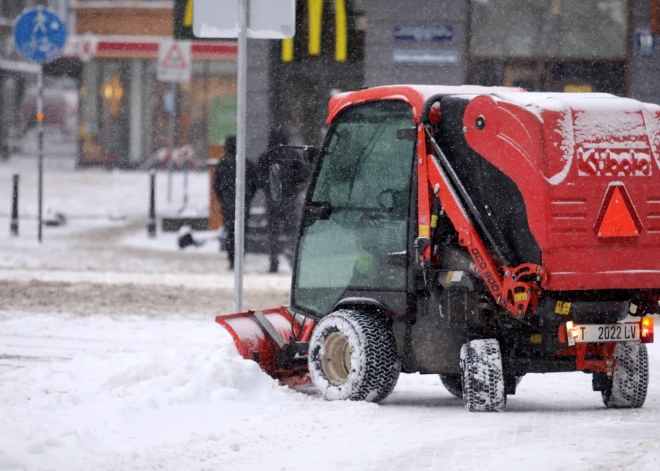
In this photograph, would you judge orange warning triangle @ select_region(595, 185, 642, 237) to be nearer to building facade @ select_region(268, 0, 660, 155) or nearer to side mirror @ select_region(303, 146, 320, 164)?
side mirror @ select_region(303, 146, 320, 164)

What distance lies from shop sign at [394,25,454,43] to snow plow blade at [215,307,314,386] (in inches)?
461

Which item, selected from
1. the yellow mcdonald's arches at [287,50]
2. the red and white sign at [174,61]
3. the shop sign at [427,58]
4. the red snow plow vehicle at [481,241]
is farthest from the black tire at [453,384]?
the red and white sign at [174,61]

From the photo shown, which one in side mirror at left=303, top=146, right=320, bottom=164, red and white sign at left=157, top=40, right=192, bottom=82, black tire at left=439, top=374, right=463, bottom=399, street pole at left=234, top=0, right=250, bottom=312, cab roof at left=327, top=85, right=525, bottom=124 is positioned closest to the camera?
cab roof at left=327, top=85, right=525, bottom=124

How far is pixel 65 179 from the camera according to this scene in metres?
35.6

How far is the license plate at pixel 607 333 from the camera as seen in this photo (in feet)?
24.7

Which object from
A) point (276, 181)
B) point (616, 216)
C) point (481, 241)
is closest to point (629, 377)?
point (616, 216)

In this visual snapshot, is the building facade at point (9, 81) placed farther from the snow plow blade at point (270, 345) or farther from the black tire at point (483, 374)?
the black tire at point (483, 374)

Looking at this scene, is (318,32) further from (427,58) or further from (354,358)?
(354,358)

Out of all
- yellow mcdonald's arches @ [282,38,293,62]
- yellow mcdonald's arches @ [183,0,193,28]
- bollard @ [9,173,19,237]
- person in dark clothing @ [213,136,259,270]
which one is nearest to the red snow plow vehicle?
person in dark clothing @ [213,136,259,270]

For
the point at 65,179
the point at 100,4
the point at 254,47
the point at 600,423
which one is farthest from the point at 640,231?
the point at 100,4

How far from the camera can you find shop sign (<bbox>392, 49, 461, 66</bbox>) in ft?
66.3

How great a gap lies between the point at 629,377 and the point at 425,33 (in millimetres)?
12828

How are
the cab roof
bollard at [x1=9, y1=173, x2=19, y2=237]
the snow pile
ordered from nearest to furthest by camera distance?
the snow pile, the cab roof, bollard at [x1=9, y1=173, x2=19, y2=237]

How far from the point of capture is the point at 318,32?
2212cm
